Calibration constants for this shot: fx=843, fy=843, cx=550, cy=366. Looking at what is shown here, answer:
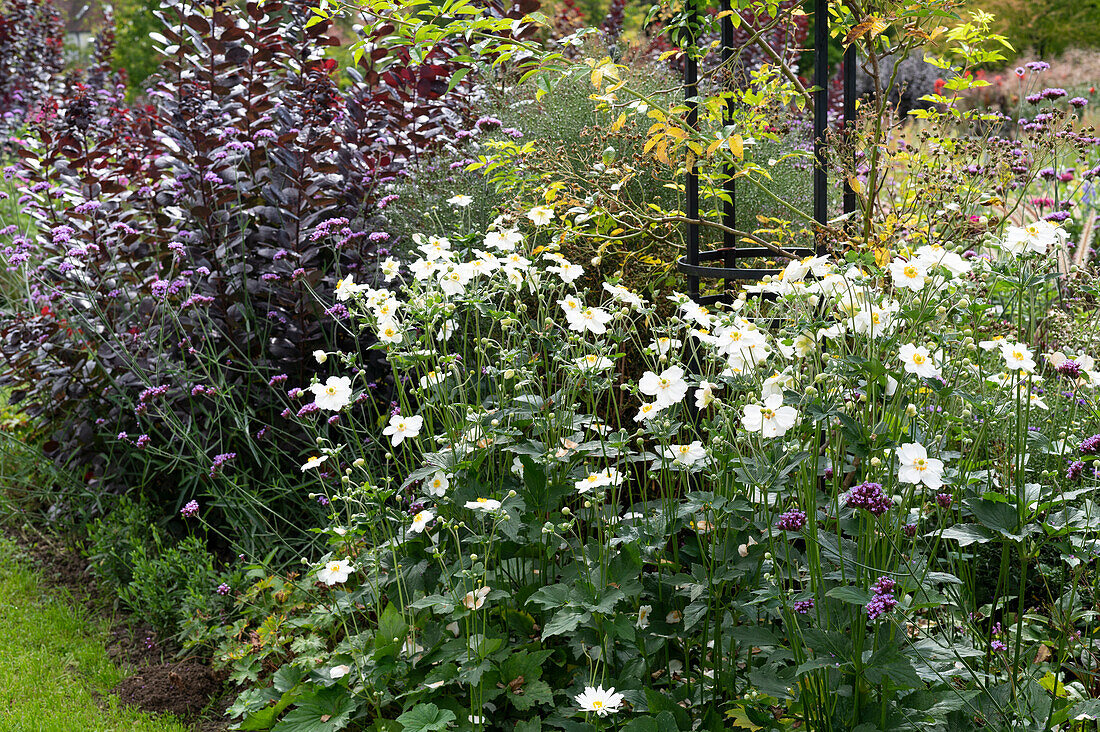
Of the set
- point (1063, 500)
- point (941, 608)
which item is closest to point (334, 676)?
point (941, 608)

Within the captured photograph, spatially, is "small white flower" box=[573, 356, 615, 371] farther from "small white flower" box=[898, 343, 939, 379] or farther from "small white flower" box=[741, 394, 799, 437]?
"small white flower" box=[898, 343, 939, 379]

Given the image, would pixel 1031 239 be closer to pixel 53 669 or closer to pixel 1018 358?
pixel 1018 358

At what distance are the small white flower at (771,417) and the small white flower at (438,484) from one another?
74cm

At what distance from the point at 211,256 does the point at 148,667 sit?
1.51 meters

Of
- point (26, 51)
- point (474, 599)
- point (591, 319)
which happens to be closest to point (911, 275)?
point (591, 319)

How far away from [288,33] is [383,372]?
163 centimetres

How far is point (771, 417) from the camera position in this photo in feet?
4.68

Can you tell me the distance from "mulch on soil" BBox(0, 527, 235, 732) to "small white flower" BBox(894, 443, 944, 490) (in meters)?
1.86

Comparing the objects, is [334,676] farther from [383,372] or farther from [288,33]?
[288,33]

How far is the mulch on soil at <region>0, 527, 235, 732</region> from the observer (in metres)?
2.38

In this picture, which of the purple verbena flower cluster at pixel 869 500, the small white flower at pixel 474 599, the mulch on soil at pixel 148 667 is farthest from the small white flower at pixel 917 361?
the mulch on soil at pixel 148 667

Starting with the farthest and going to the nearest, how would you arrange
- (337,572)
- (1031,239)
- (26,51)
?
(26,51) < (337,572) < (1031,239)

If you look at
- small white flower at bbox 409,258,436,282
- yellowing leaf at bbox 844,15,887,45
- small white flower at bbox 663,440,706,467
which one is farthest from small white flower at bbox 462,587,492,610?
yellowing leaf at bbox 844,15,887,45

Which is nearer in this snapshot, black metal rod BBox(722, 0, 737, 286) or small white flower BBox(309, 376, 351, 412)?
small white flower BBox(309, 376, 351, 412)
